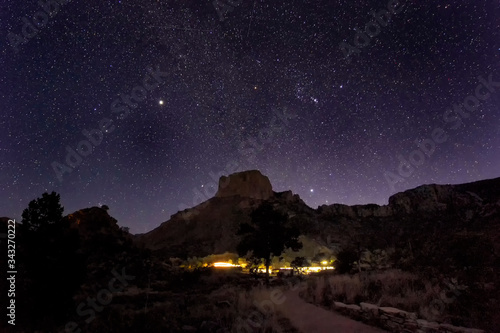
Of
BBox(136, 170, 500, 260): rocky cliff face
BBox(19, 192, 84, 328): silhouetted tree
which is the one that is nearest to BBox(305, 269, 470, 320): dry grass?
BBox(19, 192, 84, 328): silhouetted tree

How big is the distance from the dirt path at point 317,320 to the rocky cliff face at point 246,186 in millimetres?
93718

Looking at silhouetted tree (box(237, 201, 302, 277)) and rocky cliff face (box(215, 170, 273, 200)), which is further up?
rocky cliff face (box(215, 170, 273, 200))

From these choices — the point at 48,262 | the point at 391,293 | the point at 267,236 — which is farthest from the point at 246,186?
the point at 48,262

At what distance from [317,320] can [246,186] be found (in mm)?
104879

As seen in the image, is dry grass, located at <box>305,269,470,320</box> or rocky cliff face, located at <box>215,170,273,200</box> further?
rocky cliff face, located at <box>215,170,273,200</box>

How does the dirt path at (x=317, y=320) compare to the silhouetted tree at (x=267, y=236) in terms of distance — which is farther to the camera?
the silhouetted tree at (x=267, y=236)

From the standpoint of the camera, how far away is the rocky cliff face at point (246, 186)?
109 meters

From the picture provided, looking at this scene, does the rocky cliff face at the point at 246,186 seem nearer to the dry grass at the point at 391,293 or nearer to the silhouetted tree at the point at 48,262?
the dry grass at the point at 391,293

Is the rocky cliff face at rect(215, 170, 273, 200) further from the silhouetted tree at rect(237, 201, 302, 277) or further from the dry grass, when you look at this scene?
the dry grass

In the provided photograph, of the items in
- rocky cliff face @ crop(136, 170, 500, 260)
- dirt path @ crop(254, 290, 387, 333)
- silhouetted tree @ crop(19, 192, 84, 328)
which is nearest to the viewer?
dirt path @ crop(254, 290, 387, 333)

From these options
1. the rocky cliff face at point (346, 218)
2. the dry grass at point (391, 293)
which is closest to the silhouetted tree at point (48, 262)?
the dry grass at point (391, 293)

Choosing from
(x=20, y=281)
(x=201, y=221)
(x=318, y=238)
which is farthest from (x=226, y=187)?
(x=20, y=281)

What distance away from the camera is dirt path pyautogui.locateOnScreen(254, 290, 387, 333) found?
26.9 ft

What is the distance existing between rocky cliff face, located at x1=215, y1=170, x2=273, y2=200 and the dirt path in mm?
93718
